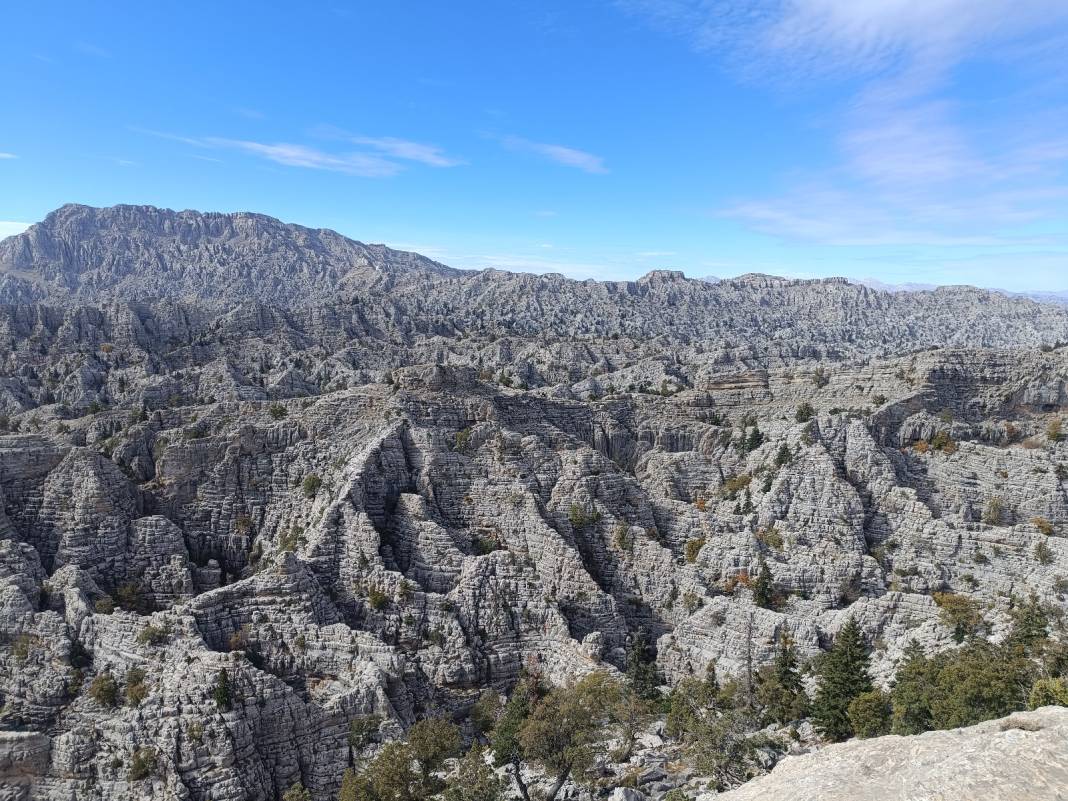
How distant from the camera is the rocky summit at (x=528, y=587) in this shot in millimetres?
32188

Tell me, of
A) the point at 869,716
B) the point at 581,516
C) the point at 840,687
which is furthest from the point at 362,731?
the point at 869,716

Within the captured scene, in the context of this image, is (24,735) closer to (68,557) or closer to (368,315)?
(68,557)

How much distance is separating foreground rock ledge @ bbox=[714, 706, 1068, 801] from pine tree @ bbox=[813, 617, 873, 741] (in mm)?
12950

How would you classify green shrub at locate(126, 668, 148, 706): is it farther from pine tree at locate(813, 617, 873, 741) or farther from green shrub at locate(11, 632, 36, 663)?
pine tree at locate(813, 617, 873, 741)

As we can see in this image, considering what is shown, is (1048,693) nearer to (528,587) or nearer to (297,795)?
(528,587)

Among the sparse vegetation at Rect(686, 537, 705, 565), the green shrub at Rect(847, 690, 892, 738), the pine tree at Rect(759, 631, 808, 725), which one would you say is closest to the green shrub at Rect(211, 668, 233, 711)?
the pine tree at Rect(759, 631, 808, 725)

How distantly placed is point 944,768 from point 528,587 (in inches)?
1228

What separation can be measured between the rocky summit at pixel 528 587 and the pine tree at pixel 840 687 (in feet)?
0.95

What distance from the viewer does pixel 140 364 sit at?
129750 millimetres

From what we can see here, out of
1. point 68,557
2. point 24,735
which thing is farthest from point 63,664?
point 68,557

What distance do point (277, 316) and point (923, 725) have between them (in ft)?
549

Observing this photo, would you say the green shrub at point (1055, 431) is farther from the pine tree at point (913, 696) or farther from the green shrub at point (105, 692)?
the green shrub at point (105, 692)

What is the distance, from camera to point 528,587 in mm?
46031

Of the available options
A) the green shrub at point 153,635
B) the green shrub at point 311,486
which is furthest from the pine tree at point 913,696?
the green shrub at point 311,486
